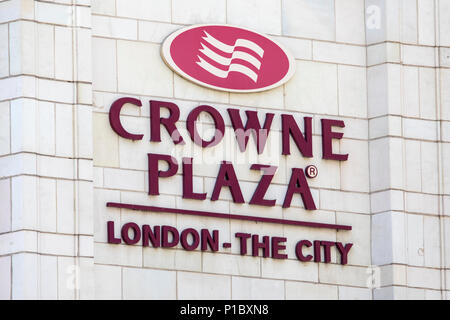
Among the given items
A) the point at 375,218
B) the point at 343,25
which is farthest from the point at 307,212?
the point at 343,25

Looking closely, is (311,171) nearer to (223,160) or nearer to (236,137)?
(236,137)

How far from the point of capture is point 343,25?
42656 millimetres

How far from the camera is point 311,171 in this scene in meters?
41.4

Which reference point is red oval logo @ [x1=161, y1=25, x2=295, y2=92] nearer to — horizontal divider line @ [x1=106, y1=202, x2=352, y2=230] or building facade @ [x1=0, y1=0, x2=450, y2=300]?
building facade @ [x1=0, y1=0, x2=450, y2=300]

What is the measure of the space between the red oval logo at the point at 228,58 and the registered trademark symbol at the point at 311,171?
1771 millimetres

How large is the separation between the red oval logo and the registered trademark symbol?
69.7 inches

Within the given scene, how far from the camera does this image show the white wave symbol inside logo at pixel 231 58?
134 feet

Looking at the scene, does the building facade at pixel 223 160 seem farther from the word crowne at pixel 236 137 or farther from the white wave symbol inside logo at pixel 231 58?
the white wave symbol inside logo at pixel 231 58

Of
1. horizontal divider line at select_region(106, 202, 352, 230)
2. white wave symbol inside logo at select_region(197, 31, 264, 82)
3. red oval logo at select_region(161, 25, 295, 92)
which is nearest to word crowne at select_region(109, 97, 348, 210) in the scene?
horizontal divider line at select_region(106, 202, 352, 230)

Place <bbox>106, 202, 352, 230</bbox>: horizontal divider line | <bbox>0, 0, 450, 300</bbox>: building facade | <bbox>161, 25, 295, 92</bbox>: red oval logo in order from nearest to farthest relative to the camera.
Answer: <bbox>0, 0, 450, 300</bbox>: building facade, <bbox>106, 202, 352, 230</bbox>: horizontal divider line, <bbox>161, 25, 295, 92</bbox>: red oval logo

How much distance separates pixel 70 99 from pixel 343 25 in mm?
6561

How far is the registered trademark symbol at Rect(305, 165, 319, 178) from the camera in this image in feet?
136

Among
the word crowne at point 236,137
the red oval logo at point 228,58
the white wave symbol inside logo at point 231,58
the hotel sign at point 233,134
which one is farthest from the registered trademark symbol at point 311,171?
the white wave symbol inside logo at point 231,58

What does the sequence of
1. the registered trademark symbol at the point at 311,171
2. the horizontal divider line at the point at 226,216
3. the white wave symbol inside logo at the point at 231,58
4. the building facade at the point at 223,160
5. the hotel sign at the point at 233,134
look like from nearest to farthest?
the building facade at the point at 223,160
the horizontal divider line at the point at 226,216
the hotel sign at the point at 233,134
the white wave symbol inside logo at the point at 231,58
the registered trademark symbol at the point at 311,171
